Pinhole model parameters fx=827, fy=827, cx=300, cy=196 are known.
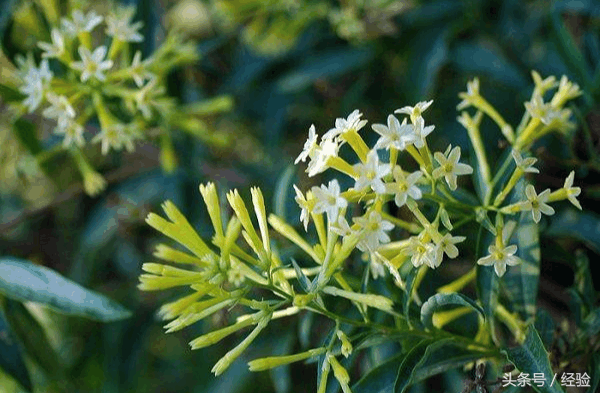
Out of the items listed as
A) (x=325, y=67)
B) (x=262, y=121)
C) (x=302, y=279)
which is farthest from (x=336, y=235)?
(x=262, y=121)

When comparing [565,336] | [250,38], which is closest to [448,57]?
[250,38]

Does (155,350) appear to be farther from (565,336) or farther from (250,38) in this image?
(565,336)

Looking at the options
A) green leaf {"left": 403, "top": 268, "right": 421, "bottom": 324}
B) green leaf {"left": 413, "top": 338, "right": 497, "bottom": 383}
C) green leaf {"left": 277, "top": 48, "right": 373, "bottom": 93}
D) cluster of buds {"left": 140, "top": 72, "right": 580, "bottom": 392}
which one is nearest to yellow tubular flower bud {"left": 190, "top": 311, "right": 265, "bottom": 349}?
cluster of buds {"left": 140, "top": 72, "right": 580, "bottom": 392}

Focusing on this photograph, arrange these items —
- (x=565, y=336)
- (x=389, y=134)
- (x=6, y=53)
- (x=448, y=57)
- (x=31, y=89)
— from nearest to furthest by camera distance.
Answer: (x=389, y=134) → (x=565, y=336) → (x=31, y=89) → (x=6, y=53) → (x=448, y=57)

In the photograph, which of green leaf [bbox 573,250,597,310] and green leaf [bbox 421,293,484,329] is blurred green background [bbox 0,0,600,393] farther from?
green leaf [bbox 421,293,484,329]

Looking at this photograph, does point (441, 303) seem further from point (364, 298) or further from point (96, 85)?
point (96, 85)

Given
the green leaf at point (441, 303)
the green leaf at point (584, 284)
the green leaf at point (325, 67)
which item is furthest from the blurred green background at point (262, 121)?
the green leaf at point (441, 303)

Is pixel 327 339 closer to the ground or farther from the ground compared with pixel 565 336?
farther from the ground
